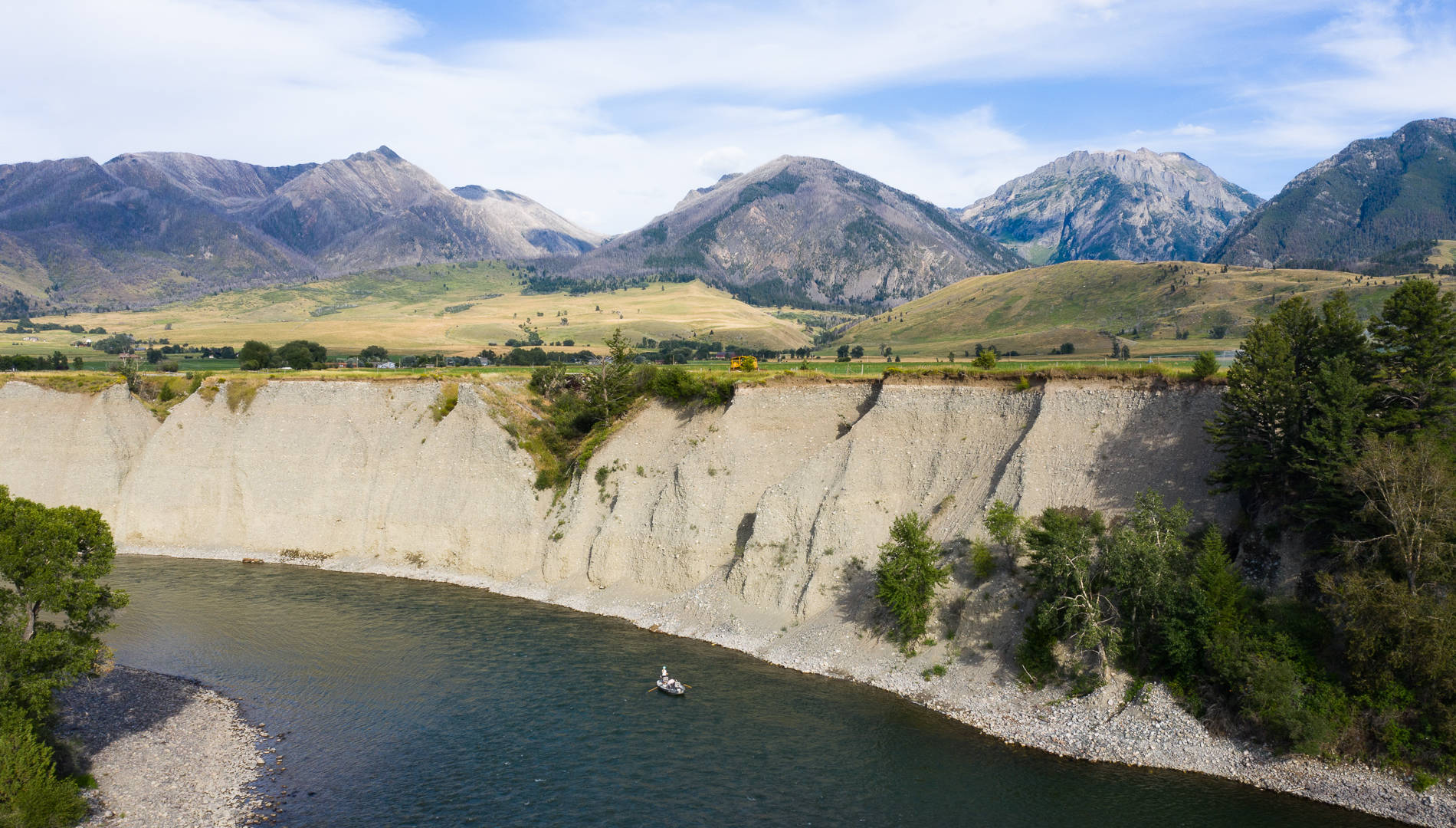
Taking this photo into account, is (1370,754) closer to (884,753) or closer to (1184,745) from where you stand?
(1184,745)

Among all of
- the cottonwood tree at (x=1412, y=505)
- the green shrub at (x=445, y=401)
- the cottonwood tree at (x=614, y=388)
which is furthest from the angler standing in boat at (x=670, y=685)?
the green shrub at (x=445, y=401)

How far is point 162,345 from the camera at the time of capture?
18425 centimetres

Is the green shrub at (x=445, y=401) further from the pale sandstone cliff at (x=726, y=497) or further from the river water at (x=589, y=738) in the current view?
the river water at (x=589, y=738)

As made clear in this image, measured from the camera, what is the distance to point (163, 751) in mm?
38344

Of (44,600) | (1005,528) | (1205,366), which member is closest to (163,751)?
(44,600)

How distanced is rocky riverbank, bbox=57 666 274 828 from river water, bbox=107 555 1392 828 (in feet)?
5.41

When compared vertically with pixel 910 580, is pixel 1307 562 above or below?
above

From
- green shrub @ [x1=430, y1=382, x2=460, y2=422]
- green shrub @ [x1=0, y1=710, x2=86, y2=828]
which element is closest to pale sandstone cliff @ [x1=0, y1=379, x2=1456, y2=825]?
green shrub @ [x1=430, y1=382, x2=460, y2=422]

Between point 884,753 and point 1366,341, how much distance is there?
3376 cm

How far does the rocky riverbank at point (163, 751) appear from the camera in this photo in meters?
33.2

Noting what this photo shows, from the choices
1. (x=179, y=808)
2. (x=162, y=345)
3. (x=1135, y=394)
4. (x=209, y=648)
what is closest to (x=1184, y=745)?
(x=1135, y=394)

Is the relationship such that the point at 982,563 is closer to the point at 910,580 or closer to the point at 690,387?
the point at 910,580

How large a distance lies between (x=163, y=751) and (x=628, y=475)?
117ft

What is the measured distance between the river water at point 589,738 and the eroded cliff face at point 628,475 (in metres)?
8.04
